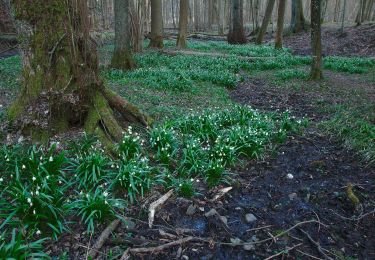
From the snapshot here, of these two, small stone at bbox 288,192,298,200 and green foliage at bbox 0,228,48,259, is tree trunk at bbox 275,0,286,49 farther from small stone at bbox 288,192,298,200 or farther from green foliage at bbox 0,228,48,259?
green foliage at bbox 0,228,48,259

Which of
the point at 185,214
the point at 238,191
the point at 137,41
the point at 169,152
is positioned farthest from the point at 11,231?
the point at 137,41

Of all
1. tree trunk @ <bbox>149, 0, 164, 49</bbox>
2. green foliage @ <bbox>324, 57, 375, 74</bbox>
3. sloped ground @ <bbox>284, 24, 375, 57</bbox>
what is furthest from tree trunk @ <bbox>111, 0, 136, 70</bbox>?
sloped ground @ <bbox>284, 24, 375, 57</bbox>

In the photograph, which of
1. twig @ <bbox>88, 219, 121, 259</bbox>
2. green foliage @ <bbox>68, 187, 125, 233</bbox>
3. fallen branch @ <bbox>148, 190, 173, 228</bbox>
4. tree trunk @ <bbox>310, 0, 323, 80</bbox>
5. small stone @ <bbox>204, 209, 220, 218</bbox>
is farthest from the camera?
tree trunk @ <bbox>310, 0, 323, 80</bbox>

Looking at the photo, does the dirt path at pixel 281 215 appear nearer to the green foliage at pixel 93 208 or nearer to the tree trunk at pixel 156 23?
the green foliage at pixel 93 208

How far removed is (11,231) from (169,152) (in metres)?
2.47

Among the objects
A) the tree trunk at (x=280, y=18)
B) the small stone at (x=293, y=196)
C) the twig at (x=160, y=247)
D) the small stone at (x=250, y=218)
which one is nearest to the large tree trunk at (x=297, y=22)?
the tree trunk at (x=280, y=18)

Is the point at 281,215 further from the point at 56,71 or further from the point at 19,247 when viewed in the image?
the point at 56,71

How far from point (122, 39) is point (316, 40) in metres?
6.36

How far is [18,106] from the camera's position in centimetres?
497

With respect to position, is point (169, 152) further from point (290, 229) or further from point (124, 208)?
point (290, 229)

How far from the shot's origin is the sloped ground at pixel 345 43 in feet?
57.1

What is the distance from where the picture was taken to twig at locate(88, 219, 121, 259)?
340 centimetres

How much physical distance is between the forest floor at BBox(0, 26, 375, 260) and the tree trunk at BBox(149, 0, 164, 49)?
34.9 ft

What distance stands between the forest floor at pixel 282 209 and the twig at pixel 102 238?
0.06 m
